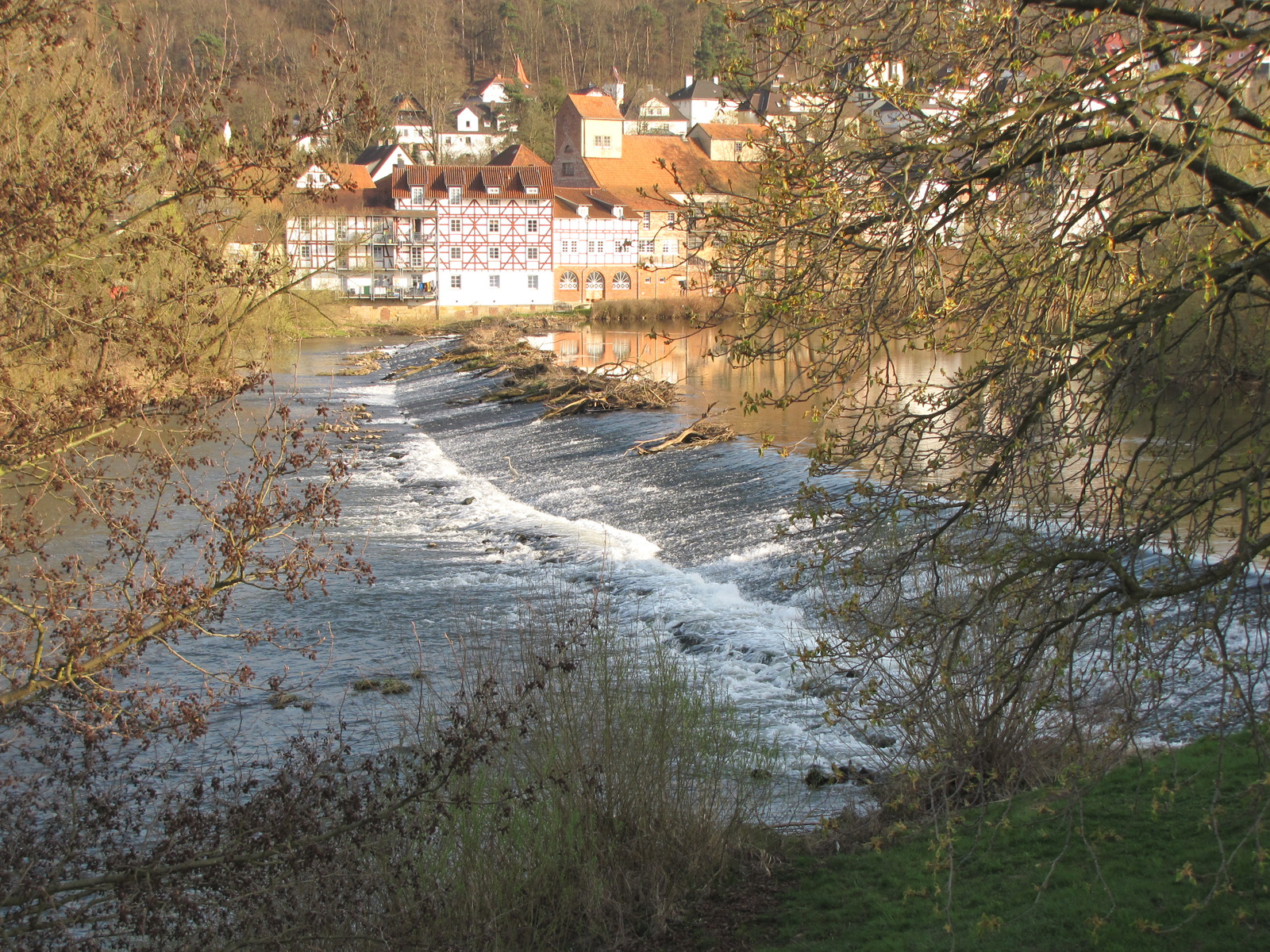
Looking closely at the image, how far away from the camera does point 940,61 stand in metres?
5.16

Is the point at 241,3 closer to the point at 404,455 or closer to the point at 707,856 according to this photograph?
the point at 404,455

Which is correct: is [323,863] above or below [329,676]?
above

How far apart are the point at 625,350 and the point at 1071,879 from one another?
3574cm

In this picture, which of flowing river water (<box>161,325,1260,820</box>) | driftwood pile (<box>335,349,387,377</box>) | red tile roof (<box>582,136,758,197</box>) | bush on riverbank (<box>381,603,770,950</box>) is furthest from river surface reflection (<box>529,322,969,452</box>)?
red tile roof (<box>582,136,758,197</box>)

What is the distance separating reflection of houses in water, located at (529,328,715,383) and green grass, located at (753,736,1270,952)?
24362mm

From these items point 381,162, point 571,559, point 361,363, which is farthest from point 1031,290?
point 381,162

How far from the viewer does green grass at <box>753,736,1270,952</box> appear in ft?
14.9

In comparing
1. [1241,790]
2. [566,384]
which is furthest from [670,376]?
[1241,790]

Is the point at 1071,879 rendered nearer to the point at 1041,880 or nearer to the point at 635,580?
the point at 1041,880

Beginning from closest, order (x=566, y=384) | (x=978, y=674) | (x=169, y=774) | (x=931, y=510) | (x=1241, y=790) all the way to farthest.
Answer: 1. (x=978, y=674)
2. (x=931, y=510)
3. (x=1241, y=790)
4. (x=169, y=774)
5. (x=566, y=384)

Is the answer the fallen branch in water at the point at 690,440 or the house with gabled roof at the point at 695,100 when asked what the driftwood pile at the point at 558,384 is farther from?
the house with gabled roof at the point at 695,100

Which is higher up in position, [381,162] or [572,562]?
[381,162]

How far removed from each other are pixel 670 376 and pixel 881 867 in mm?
26678

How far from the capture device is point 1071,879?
5.29 meters
